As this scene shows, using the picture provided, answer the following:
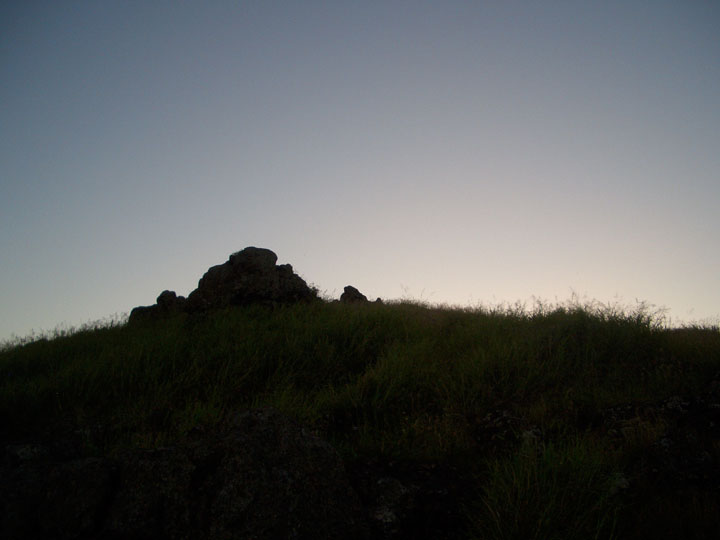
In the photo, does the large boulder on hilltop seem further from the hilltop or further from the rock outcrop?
the hilltop

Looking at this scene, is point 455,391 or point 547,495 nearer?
point 547,495

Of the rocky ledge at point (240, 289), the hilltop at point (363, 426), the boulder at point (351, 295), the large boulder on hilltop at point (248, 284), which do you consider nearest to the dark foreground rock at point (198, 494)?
the hilltop at point (363, 426)

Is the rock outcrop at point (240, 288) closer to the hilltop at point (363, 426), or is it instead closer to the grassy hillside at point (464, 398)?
the hilltop at point (363, 426)

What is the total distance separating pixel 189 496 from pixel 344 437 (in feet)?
6.59

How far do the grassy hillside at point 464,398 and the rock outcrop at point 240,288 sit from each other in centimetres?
102

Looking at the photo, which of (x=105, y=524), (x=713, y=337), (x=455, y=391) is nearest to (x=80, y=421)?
(x=105, y=524)

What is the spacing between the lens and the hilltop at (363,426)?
118 inches

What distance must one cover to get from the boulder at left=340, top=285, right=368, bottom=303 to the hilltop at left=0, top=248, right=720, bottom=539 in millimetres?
2357

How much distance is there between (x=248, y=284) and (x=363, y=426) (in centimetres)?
591

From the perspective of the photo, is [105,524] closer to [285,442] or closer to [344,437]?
[285,442]

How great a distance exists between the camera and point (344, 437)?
4840mm

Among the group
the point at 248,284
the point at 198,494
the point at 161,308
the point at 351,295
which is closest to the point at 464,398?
the point at 198,494

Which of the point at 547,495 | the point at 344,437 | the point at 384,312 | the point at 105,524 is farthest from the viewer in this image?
the point at 384,312

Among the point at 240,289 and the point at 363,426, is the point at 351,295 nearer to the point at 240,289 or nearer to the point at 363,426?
the point at 240,289
